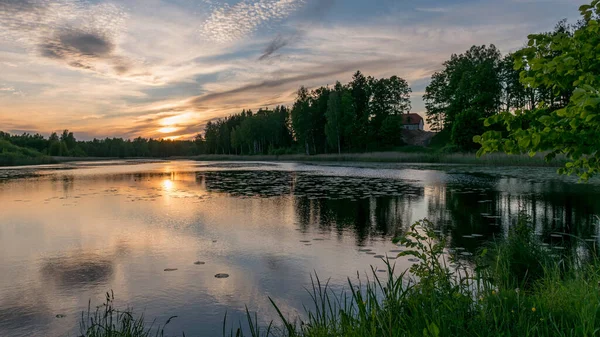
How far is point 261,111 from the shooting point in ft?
433

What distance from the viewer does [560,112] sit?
3992 millimetres

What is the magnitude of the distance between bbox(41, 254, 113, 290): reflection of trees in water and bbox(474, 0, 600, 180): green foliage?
6388 millimetres

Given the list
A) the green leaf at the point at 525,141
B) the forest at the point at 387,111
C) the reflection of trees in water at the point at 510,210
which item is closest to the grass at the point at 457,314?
the green leaf at the point at 525,141

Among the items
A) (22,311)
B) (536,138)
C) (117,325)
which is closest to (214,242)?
(22,311)

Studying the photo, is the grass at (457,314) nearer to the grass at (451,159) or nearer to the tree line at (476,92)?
the grass at (451,159)

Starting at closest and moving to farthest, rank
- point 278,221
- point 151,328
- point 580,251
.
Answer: point 151,328
point 580,251
point 278,221

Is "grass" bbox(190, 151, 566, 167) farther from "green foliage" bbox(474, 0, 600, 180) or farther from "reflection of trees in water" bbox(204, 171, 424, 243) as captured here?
"green foliage" bbox(474, 0, 600, 180)

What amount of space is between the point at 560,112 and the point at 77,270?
25.6 feet

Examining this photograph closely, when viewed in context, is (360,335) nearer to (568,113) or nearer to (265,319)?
(265,319)

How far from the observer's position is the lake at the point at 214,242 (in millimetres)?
5633

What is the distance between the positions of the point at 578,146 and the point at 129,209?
14.2 meters

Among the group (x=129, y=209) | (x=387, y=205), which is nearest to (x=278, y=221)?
(x=387, y=205)

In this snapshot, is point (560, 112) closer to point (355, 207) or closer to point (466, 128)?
point (355, 207)

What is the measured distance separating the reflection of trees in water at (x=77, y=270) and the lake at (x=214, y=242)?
0.02 meters
